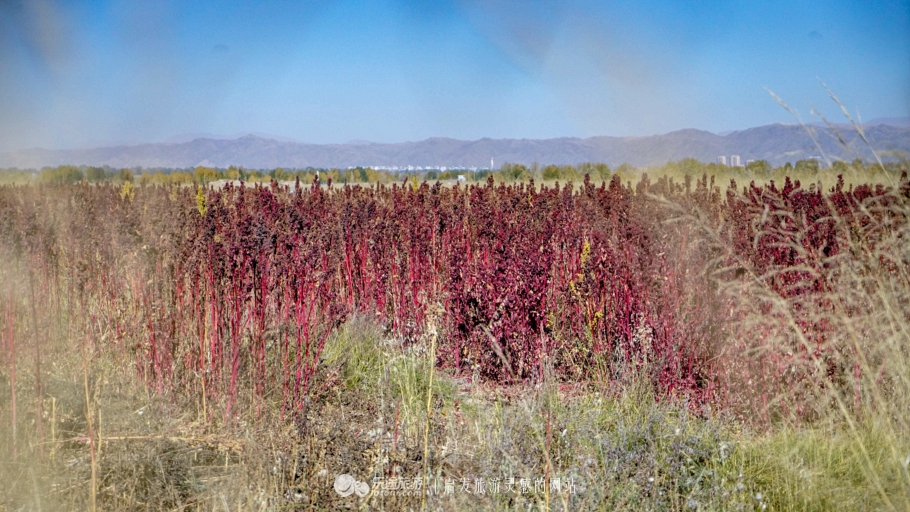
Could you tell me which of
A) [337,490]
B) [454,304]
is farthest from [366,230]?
[337,490]

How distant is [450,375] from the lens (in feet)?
14.5

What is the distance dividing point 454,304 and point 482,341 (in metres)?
0.39

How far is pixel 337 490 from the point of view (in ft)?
9.35

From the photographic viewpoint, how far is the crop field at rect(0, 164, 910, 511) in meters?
2.79

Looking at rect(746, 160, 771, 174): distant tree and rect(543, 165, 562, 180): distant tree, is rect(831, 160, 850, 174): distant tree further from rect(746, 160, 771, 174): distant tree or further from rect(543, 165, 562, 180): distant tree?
rect(543, 165, 562, 180): distant tree

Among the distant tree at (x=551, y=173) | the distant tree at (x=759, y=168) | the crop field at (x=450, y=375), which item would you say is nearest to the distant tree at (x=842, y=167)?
the crop field at (x=450, y=375)

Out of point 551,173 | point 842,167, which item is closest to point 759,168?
point 551,173

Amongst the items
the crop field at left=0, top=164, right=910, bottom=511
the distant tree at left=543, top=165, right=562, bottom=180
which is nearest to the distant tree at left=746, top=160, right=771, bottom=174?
the distant tree at left=543, top=165, right=562, bottom=180

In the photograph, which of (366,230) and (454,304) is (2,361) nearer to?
(454,304)

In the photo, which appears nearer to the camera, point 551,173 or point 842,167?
point 842,167

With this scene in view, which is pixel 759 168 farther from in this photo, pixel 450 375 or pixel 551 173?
pixel 450 375

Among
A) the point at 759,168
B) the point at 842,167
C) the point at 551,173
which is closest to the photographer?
the point at 842,167

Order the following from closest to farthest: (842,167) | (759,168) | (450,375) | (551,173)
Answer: (450,375) → (842,167) → (759,168) → (551,173)

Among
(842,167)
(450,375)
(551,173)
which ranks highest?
(842,167)
